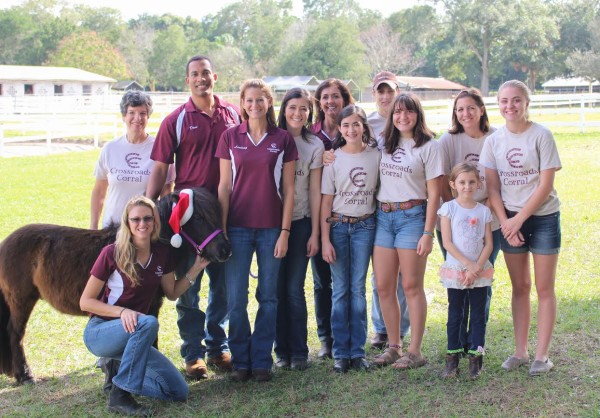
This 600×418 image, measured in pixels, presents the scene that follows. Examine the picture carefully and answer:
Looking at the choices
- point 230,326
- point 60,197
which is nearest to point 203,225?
point 230,326

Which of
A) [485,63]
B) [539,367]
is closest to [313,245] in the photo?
[539,367]

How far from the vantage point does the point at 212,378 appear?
510cm

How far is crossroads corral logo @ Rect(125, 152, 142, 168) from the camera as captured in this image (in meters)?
5.14

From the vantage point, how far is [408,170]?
189 inches

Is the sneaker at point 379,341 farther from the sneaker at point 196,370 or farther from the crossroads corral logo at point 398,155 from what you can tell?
the crossroads corral logo at point 398,155

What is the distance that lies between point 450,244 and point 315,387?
135 centimetres

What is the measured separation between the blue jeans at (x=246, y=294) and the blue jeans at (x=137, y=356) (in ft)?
1.72

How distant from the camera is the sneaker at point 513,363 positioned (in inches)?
195

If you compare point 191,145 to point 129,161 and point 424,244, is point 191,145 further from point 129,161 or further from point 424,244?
point 424,244

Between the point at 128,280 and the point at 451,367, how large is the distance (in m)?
2.29

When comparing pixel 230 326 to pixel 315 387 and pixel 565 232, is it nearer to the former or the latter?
pixel 315 387

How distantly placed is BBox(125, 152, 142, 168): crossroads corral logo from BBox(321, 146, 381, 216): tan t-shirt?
138 cm

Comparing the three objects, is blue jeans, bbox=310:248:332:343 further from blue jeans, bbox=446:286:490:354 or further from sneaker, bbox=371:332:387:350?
blue jeans, bbox=446:286:490:354

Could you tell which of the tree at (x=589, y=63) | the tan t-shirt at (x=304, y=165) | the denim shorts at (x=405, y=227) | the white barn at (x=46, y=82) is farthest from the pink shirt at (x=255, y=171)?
the white barn at (x=46, y=82)
